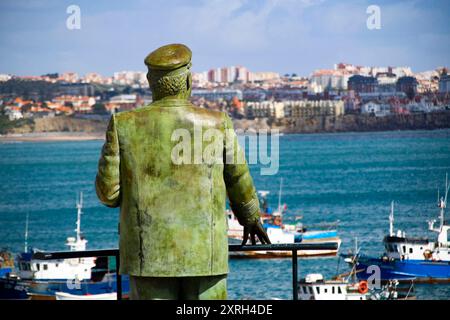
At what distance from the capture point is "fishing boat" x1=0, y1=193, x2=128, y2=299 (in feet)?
144

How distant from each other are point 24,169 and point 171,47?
5121 inches

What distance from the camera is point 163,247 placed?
210 inches

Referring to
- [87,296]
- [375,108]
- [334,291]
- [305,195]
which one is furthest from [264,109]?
[334,291]

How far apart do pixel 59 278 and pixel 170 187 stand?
41.2 metres

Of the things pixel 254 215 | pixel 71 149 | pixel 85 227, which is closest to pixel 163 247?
pixel 254 215

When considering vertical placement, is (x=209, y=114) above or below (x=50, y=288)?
above

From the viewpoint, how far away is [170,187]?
5.34m

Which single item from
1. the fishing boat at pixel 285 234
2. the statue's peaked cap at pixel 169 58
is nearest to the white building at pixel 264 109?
the fishing boat at pixel 285 234

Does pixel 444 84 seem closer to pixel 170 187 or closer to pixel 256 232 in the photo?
pixel 256 232

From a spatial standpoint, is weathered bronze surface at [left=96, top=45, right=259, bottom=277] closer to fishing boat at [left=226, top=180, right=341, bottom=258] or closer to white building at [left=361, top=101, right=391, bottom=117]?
fishing boat at [left=226, top=180, right=341, bottom=258]

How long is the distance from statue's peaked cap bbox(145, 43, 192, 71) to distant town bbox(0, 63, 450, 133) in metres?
147

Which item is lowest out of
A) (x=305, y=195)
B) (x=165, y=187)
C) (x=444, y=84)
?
(x=305, y=195)

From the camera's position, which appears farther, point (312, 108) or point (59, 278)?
point (312, 108)

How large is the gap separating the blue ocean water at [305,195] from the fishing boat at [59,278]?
4278 mm
